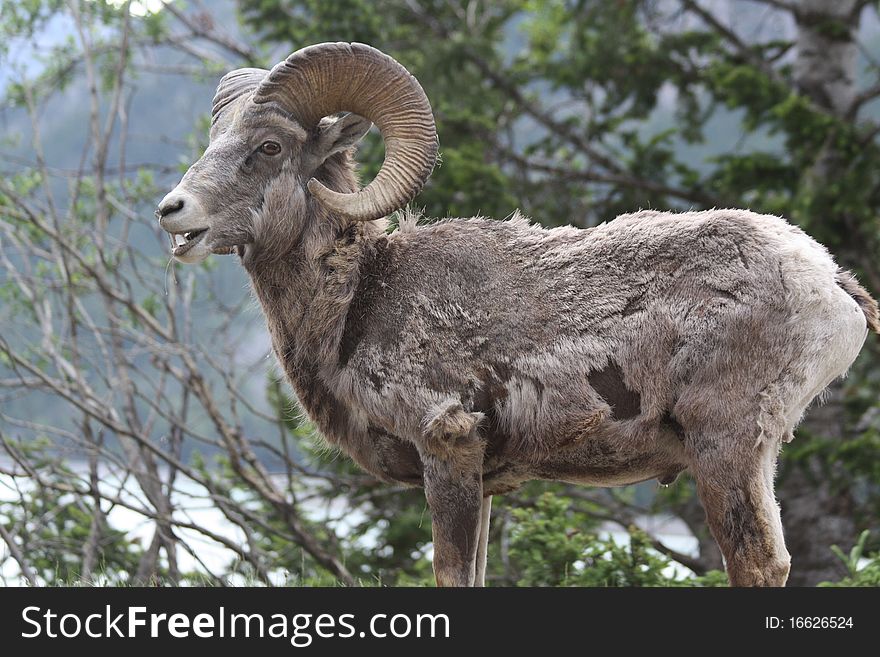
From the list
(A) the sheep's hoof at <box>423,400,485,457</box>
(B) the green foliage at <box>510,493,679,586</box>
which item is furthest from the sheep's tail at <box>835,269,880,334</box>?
(B) the green foliage at <box>510,493,679,586</box>

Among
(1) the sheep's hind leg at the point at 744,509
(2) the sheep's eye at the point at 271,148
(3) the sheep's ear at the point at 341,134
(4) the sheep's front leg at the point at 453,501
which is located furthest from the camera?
(3) the sheep's ear at the point at 341,134

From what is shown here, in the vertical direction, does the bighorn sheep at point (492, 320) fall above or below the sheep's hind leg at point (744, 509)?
above

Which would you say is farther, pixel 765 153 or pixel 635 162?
pixel 635 162

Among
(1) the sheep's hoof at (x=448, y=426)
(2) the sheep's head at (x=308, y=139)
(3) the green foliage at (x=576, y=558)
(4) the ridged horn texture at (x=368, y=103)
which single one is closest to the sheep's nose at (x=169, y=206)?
(2) the sheep's head at (x=308, y=139)

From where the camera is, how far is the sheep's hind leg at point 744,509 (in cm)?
461

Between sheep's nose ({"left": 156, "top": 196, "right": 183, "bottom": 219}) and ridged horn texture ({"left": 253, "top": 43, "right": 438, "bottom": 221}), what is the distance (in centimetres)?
65

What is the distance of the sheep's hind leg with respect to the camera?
4.61m

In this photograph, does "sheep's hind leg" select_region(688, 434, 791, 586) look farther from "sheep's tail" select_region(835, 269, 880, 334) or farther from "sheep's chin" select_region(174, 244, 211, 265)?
"sheep's chin" select_region(174, 244, 211, 265)

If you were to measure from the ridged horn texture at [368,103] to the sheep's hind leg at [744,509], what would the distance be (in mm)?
1839

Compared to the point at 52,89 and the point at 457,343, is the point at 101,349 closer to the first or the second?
the point at 52,89

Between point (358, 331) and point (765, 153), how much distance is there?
8.36 meters

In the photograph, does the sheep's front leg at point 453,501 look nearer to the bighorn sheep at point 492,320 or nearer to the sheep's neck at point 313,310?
the bighorn sheep at point 492,320

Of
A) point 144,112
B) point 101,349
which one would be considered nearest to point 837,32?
point 101,349

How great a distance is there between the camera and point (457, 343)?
16.6 ft
